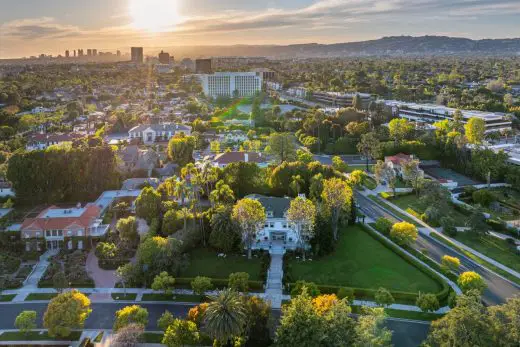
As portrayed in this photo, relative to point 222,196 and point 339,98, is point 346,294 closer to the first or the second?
point 222,196

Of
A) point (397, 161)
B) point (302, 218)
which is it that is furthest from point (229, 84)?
point (302, 218)

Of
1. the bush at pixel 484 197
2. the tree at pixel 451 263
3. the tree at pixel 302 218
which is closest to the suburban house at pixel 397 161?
the bush at pixel 484 197

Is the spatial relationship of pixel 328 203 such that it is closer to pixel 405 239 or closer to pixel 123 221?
pixel 405 239

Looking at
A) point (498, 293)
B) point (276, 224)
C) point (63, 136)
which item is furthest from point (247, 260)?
point (63, 136)

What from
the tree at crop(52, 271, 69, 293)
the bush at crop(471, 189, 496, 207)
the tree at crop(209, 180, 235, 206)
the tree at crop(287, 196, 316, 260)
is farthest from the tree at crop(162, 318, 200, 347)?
the bush at crop(471, 189, 496, 207)

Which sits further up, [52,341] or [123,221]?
[123,221]

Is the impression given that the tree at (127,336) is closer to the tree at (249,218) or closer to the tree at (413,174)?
the tree at (249,218)

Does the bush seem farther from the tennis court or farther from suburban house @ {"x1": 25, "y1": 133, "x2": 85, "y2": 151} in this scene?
suburban house @ {"x1": 25, "y1": 133, "x2": 85, "y2": 151}
